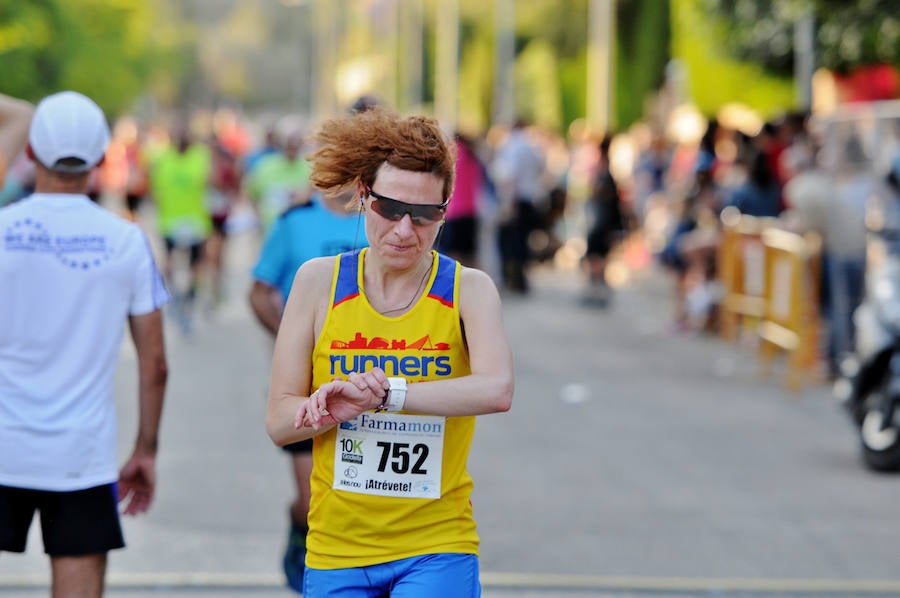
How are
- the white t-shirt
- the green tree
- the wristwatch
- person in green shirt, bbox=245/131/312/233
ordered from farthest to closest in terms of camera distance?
the green tree → person in green shirt, bbox=245/131/312/233 → the white t-shirt → the wristwatch

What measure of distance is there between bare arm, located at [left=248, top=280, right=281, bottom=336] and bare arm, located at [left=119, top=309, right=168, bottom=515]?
1.29m

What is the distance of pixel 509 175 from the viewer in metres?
23.1

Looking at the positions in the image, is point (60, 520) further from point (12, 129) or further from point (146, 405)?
point (12, 129)

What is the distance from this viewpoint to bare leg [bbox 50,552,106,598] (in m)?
4.68

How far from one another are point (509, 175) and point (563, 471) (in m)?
13.4

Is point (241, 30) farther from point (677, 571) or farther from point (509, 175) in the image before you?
point (677, 571)

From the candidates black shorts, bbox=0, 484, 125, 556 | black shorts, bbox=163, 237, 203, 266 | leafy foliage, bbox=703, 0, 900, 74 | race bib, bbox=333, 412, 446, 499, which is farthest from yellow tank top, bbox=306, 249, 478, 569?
leafy foliage, bbox=703, 0, 900, 74

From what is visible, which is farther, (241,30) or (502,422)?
(241,30)

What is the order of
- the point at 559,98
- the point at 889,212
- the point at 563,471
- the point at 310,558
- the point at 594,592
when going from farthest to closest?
the point at 559,98 → the point at 889,212 → the point at 563,471 → the point at 594,592 → the point at 310,558

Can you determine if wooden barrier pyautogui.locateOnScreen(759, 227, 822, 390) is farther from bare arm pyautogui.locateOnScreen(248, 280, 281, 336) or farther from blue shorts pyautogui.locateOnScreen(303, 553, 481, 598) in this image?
blue shorts pyautogui.locateOnScreen(303, 553, 481, 598)

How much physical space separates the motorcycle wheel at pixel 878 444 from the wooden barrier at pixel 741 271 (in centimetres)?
487

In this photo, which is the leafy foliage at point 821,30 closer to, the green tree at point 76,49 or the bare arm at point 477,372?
the green tree at point 76,49

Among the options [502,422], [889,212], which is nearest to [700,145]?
[889,212]

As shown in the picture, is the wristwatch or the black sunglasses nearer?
the wristwatch
